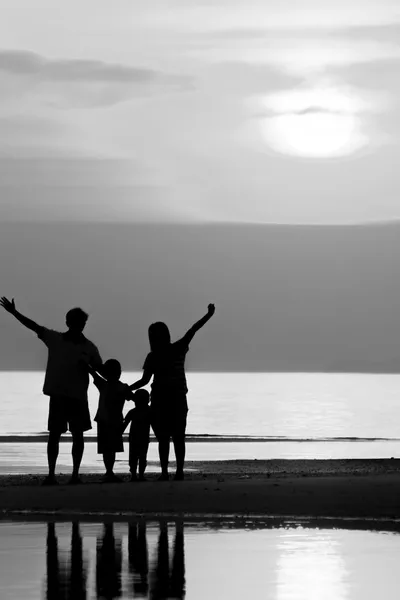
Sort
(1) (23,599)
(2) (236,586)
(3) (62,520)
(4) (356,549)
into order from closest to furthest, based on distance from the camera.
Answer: (1) (23,599), (2) (236,586), (4) (356,549), (3) (62,520)

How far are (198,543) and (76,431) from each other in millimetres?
4561

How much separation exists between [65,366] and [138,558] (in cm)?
534

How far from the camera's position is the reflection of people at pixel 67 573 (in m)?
8.66

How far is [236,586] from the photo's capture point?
8.98m

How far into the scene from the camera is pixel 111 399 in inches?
630

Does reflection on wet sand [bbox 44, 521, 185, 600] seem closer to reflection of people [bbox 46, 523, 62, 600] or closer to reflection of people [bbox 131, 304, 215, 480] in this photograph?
reflection of people [bbox 46, 523, 62, 600]

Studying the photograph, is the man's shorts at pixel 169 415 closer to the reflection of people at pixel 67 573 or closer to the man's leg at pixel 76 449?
the man's leg at pixel 76 449

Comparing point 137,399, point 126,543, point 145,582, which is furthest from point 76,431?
point 145,582

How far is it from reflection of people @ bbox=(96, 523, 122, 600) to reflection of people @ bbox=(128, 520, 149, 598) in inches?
3.5

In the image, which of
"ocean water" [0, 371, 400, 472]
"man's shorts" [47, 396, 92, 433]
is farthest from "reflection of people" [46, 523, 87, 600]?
"ocean water" [0, 371, 400, 472]

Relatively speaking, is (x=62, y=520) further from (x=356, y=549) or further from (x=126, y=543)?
(x=356, y=549)

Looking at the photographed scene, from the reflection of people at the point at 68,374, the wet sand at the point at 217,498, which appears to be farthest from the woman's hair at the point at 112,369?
the wet sand at the point at 217,498

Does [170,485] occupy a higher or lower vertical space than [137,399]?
lower

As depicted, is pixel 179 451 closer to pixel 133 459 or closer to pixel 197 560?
pixel 133 459
